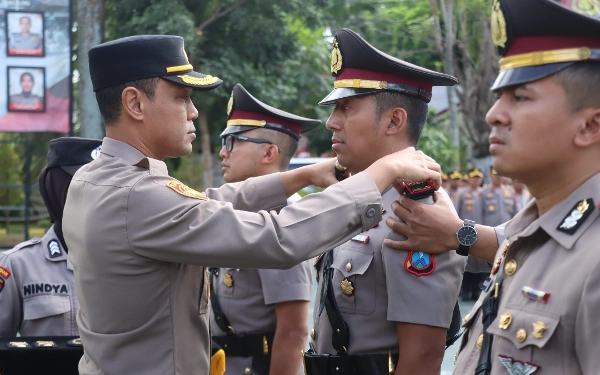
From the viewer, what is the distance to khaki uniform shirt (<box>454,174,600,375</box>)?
188 centimetres

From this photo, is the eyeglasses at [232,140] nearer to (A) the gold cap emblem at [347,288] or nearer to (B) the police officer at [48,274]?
(B) the police officer at [48,274]

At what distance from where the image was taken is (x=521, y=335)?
6.57 ft

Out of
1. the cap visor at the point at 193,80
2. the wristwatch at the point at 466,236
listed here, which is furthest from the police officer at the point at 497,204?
the cap visor at the point at 193,80

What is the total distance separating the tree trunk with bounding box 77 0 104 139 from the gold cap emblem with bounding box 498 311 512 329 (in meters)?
7.42

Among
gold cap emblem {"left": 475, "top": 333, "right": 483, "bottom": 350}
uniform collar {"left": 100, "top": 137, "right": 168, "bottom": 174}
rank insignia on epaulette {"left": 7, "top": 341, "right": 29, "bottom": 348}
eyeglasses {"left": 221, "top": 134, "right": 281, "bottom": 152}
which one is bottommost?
rank insignia on epaulette {"left": 7, "top": 341, "right": 29, "bottom": 348}

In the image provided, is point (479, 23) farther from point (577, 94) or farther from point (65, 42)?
Answer: point (577, 94)

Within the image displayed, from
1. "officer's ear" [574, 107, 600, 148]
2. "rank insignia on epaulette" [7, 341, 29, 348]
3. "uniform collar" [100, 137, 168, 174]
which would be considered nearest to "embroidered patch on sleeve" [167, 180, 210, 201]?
"uniform collar" [100, 137, 168, 174]

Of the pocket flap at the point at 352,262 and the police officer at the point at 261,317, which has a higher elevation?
the pocket flap at the point at 352,262

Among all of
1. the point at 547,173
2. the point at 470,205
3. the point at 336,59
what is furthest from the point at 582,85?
the point at 470,205

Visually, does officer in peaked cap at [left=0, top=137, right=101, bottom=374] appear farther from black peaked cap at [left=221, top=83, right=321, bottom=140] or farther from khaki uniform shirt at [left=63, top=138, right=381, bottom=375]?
black peaked cap at [left=221, top=83, right=321, bottom=140]

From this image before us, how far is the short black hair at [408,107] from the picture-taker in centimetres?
311

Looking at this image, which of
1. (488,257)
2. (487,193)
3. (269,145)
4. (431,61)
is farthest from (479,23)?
(488,257)

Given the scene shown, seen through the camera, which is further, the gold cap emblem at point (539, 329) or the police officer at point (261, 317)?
the police officer at point (261, 317)

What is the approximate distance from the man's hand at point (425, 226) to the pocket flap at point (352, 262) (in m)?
0.15
